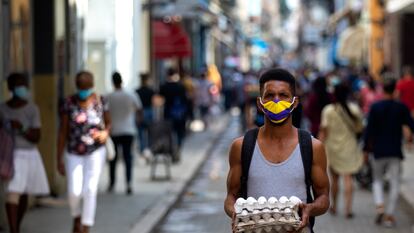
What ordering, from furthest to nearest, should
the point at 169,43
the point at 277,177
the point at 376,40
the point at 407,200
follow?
the point at 376,40 → the point at 169,43 → the point at 407,200 → the point at 277,177

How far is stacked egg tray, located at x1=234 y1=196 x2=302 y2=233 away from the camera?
6.03 m

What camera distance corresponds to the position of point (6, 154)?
1210 cm

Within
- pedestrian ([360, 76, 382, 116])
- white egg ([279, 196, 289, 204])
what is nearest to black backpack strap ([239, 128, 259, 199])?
white egg ([279, 196, 289, 204])

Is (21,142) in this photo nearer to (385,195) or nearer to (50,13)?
(50,13)

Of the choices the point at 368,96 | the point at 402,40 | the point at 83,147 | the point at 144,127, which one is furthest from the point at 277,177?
the point at 402,40

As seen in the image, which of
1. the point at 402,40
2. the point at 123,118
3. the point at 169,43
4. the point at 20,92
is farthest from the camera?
the point at 402,40

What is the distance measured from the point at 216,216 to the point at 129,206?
1279 mm

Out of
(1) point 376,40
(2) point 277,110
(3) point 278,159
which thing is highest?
(2) point 277,110

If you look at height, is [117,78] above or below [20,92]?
below

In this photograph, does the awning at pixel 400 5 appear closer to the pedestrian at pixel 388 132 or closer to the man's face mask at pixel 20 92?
the pedestrian at pixel 388 132

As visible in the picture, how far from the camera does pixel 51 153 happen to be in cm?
1700

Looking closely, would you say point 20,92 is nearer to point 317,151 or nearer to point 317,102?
point 317,102

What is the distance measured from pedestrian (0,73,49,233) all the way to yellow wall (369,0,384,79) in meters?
33.3

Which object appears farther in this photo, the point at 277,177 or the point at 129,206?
the point at 129,206
